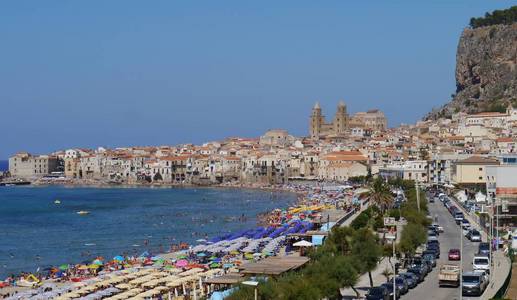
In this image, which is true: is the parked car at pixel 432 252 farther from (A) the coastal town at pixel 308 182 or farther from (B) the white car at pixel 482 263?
(B) the white car at pixel 482 263

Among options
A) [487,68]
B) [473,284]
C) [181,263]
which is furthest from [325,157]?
[473,284]

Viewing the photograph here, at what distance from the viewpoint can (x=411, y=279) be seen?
860 inches

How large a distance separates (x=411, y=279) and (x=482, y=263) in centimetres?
265

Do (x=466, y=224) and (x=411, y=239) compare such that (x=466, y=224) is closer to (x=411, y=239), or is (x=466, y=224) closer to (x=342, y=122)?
(x=411, y=239)

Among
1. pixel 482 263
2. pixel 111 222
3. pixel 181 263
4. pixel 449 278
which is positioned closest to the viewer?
pixel 449 278

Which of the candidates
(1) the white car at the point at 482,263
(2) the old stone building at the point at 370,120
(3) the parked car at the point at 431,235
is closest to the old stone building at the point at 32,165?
(2) the old stone building at the point at 370,120

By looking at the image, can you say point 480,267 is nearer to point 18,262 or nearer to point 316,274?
point 316,274

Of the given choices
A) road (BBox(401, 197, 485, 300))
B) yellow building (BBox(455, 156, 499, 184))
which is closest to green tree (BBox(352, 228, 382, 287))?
road (BBox(401, 197, 485, 300))

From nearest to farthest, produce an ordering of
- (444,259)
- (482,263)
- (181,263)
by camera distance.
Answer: (482,263)
(444,259)
(181,263)

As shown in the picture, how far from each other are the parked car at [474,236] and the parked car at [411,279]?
997cm

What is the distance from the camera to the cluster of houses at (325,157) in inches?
2916

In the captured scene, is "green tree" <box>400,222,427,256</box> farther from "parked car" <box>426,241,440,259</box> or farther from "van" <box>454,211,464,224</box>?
"van" <box>454,211,464,224</box>

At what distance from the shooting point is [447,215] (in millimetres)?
43750

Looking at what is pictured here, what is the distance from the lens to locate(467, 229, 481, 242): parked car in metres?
31.7
